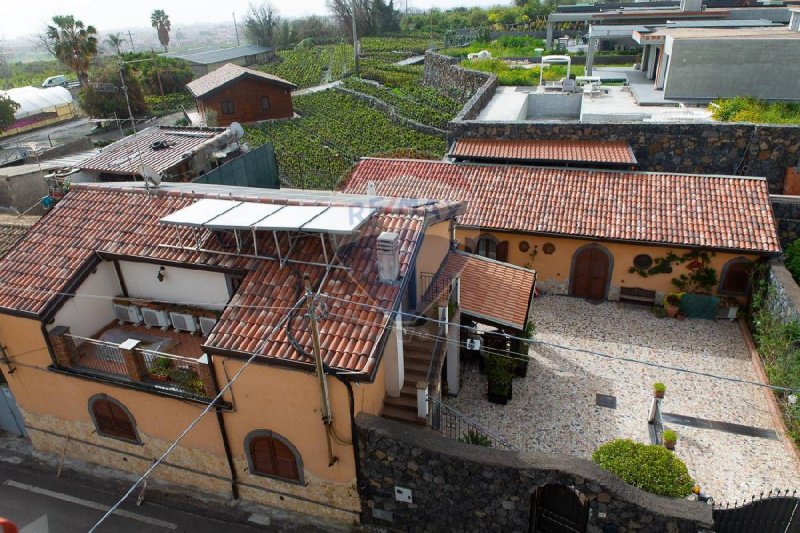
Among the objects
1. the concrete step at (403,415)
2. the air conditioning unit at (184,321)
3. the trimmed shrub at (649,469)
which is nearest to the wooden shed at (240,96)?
the air conditioning unit at (184,321)

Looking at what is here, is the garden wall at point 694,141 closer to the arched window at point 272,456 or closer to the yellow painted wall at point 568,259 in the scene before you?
the yellow painted wall at point 568,259

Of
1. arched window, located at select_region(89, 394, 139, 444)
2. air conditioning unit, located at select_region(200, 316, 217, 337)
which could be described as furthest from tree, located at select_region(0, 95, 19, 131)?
air conditioning unit, located at select_region(200, 316, 217, 337)

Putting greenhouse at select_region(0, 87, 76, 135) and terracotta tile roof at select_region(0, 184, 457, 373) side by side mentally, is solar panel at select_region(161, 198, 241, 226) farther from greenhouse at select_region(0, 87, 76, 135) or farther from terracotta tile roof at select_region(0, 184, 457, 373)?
greenhouse at select_region(0, 87, 76, 135)

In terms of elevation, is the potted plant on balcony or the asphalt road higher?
the potted plant on balcony

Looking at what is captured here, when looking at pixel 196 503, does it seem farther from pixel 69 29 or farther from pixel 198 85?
pixel 69 29

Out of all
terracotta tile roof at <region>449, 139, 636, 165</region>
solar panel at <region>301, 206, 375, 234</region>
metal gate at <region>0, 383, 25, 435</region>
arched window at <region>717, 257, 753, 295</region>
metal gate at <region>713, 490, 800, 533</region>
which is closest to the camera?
metal gate at <region>713, 490, 800, 533</region>
